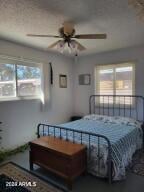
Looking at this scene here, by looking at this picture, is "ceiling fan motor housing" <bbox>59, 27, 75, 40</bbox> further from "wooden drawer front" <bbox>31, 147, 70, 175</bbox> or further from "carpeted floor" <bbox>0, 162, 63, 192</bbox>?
"carpeted floor" <bbox>0, 162, 63, 192</bbox>

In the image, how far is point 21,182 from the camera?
89.8 inches

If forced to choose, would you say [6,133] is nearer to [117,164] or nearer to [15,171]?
[15,171]

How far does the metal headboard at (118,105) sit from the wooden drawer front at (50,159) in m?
2.40

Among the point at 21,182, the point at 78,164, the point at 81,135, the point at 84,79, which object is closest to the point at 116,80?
the point at 84,79

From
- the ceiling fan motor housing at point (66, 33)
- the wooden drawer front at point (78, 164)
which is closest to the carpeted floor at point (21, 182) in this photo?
the wooden drawer front at point (78, 164)

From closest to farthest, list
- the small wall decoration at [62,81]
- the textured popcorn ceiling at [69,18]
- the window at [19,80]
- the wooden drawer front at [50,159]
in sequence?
the textured popcorn ceiling at [69,18] < the wooden drawer front at [50,159] < the window at [19,80] < the small wall decoration at [62,81]

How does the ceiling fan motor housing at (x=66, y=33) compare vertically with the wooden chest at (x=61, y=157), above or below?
above

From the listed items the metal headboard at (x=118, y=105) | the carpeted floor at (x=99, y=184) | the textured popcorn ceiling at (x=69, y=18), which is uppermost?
the textured popcorn ceiling at (x=69, y=18)

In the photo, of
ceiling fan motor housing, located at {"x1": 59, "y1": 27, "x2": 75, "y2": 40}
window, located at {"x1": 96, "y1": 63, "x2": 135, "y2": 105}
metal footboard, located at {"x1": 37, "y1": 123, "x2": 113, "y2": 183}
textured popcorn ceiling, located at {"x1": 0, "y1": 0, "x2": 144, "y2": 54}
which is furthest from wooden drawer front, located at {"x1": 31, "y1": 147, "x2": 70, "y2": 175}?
window, located at {"x1": 96, "y1": 63, "x2": 135, "y2": 105}

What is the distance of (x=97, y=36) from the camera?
2299mm

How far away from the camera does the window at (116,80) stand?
160 inches

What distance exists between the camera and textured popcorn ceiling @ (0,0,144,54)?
1.98 metres

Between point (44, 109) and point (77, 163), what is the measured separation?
2081 millimetres

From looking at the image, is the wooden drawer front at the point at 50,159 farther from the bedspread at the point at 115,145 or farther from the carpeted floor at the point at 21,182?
the bedspread at the point at 115,145
